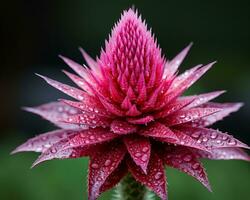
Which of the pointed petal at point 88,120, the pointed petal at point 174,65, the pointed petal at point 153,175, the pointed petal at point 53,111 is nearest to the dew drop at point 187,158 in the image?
the pointed petal at point 153,175

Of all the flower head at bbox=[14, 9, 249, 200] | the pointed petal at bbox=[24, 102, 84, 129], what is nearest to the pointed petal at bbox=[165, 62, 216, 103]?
the flower head at bbox=[14, 9, 249, 200]

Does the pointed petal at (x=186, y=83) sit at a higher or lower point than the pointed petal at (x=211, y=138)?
higher

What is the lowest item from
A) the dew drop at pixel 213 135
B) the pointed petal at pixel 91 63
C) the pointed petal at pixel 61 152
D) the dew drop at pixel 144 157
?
the dew drop at pixel 144 157

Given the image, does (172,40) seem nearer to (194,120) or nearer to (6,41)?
(6,41)

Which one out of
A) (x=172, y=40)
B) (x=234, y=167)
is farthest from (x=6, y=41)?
(x=234, y=167)

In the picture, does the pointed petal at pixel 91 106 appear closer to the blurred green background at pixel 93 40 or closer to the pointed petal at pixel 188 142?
the pointed petal at pixel 188 142

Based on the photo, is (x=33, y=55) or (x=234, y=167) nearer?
(x=234, y=167)

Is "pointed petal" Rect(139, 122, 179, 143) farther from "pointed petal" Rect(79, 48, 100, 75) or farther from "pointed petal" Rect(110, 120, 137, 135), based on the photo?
"pointed petal" Rect(79, 48, 100, 75)
